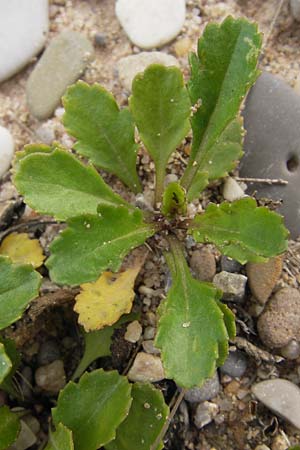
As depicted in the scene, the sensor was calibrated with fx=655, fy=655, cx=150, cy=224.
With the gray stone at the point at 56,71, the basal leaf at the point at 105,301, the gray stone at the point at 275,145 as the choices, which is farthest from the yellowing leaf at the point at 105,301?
the gray stone at the point at 56,71

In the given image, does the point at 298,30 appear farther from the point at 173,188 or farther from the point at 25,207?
the point at 25,207

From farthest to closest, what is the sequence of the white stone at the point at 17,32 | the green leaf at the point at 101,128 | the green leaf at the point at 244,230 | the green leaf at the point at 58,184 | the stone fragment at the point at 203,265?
the white stone at the point at 17,32
the stone fragment at the point at 203,265
the green leaf at the point at 101,128
the green leaf at the point at 58,184
the green leaf at the point at 244,230

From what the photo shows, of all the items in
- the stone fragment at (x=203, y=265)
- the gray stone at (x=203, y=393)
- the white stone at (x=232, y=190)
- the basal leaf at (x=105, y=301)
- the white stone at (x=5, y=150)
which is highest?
the white stone at (x=5, y=150)

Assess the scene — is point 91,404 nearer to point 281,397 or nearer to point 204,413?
point 204,413

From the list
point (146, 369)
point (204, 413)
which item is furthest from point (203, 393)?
point (146, 369)

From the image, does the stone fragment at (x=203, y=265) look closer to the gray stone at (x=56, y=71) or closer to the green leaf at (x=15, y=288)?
the green leaf at (x=15, y=288)

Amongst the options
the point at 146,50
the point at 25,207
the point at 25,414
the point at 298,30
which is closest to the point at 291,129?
the point at 298,30

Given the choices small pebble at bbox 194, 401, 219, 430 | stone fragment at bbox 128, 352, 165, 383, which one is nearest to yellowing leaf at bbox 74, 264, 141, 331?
stone fragment at bbox 128, 352, 165, 383
